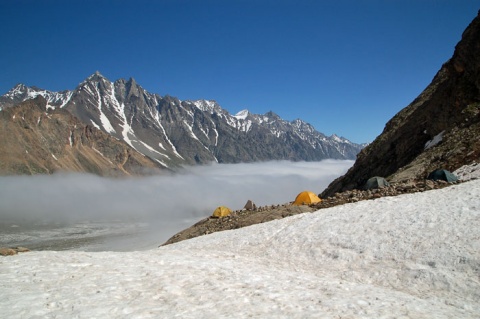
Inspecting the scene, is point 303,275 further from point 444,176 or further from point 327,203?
point 444,176

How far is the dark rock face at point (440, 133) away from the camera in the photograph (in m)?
35.4

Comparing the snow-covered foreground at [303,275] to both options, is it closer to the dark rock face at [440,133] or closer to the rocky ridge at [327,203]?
the rocky ridge at [327,203]

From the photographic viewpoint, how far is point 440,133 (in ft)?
143

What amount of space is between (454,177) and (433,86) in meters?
43.6

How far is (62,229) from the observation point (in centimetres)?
18125

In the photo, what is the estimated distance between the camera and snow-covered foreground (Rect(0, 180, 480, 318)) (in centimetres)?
1032

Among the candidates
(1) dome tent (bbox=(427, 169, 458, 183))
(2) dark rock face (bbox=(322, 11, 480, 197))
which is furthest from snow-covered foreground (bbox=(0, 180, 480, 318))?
(2) dark rock face (bbox=(322, 11, 480, 197))

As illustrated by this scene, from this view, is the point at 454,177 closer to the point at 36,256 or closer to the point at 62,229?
the point at 36,256

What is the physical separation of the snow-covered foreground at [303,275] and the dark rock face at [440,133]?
15225 millimetres

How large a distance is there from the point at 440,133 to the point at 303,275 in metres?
37.4

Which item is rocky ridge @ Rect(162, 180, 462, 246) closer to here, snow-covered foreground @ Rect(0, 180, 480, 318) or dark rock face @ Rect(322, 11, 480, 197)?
snow-covered foreground @ Rect(0, 180, 480, 318)

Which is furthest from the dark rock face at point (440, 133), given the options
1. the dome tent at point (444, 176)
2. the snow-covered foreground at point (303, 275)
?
the snow-covered foreground at point (303, 275)

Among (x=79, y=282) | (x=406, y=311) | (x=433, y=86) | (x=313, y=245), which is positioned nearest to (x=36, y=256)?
(x=79, y=282)

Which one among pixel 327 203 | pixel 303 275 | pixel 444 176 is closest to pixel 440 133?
pixel 444 176
